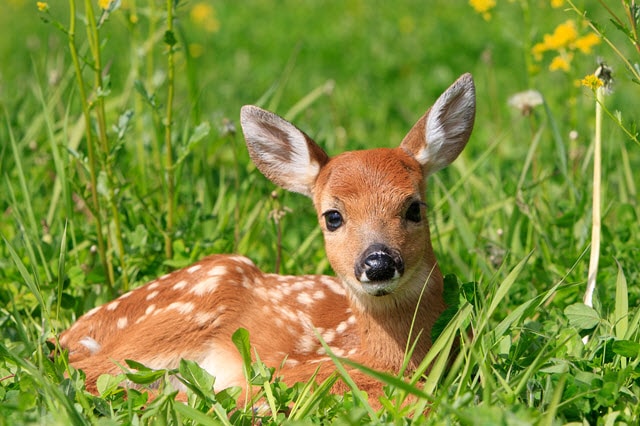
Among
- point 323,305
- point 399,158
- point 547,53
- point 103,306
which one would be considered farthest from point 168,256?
point 547,53

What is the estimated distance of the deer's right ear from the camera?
365 cm

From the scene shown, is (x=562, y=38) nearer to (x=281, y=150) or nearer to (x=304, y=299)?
(x=281, y=150)

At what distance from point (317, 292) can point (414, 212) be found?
0.64m

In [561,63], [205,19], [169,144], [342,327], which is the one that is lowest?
[342,327]

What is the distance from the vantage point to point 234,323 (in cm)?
370

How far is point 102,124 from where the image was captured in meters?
3.91

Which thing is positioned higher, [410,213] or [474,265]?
[410,213]

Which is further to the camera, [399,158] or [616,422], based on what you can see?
Answer: [399,158]

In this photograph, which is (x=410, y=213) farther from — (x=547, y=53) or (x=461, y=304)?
(x=547, y=53)

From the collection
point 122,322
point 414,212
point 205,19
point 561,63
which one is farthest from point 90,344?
point 205,19

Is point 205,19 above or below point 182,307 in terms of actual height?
above

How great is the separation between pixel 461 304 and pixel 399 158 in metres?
0.62

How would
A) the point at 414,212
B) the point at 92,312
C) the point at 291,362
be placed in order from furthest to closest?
the point at 92,312 → the point at 291,362 → the point at 414,212

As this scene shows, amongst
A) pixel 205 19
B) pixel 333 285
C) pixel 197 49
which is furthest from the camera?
pixel 205 19
